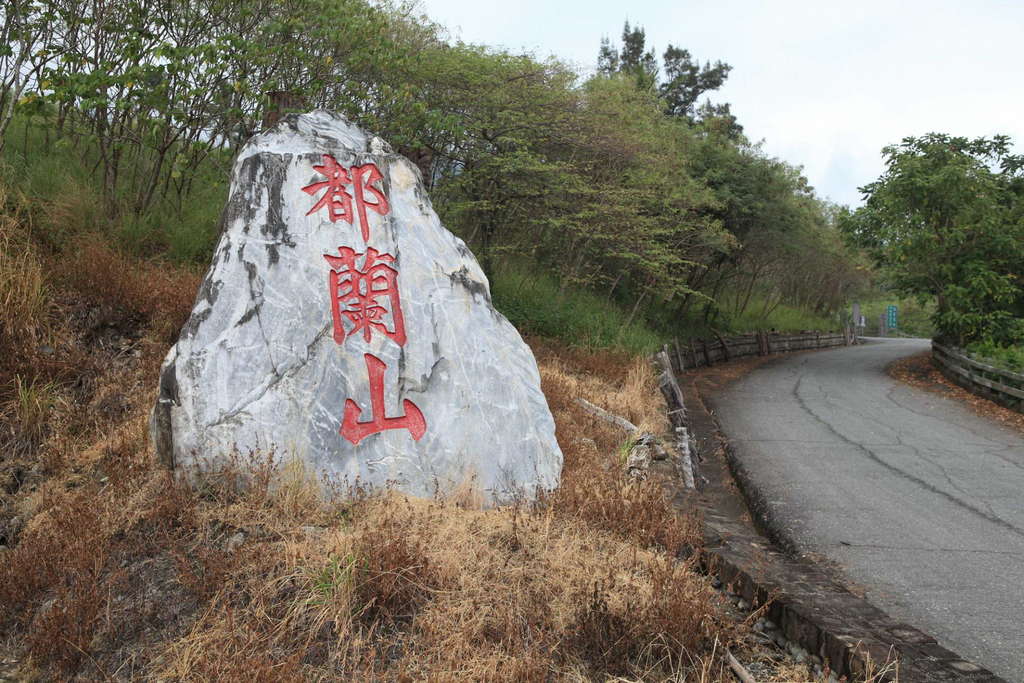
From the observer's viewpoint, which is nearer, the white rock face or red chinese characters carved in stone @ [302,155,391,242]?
the white rock face

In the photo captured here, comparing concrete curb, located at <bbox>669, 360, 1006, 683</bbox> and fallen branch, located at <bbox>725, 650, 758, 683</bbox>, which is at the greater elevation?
Answer: concrete curb, located at <bbox>669, 360, 1006, 683</bbox>

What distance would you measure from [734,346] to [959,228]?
7468mm

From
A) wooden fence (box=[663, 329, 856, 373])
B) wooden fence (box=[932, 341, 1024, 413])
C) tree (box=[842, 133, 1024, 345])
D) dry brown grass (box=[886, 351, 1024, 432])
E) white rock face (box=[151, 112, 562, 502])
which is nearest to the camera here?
white rock face (box=[151, 112, 562, 502])

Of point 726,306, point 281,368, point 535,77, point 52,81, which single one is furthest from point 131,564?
point 726,306

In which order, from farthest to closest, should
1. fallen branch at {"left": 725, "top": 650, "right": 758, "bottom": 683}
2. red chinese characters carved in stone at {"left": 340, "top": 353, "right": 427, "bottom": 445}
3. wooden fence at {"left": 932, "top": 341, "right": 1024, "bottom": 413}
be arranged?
wooden fence at {"left": 932, "top": 341, "right": 1024, "bottom": 413}, red chinese characters carved in stone at {"left": 340, "top": 353, "right": 427, "bottom": 445}, fallen branch at {"left": 725, "top": 650, "right": 758, "bottom": 683}

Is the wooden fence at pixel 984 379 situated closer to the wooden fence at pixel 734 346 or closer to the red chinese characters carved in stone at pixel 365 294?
the wooden fence at pixel 734 346

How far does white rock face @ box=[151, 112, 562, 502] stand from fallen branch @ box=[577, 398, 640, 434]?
8.34 ft

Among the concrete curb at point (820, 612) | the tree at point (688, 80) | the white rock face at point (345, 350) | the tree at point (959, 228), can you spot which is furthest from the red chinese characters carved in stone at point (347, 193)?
the tree at point (688, 80)

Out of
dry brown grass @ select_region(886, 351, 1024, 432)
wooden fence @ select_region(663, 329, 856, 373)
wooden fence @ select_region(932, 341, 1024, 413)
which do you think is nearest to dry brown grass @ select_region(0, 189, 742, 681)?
dry brown grass @ select_region(886, 351, 1024, 432)

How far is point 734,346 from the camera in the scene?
2369 centimetres

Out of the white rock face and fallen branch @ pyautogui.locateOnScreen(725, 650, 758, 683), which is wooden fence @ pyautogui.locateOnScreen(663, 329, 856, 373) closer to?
the white rock face

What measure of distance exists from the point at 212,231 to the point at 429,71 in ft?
15.1

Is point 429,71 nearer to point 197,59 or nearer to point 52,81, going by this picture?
point 197,59

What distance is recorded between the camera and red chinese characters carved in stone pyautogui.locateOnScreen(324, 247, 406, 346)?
5.52m
